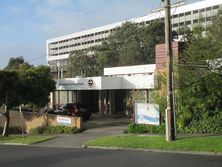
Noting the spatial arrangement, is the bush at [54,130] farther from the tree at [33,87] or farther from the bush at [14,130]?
the bush at [14,130]

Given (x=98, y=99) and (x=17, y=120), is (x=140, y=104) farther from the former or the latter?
(x=98, y=99)

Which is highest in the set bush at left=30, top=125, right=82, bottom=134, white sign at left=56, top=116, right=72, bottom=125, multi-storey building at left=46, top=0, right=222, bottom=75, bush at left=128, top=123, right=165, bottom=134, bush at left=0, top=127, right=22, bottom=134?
multi-storey building at left=46, top=0, right=222, bottom=75

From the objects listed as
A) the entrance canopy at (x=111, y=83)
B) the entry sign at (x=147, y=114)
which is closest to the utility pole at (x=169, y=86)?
the entry sign at (x=147, y=114)

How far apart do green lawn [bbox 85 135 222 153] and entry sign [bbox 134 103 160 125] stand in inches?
150

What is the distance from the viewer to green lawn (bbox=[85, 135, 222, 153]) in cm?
2055

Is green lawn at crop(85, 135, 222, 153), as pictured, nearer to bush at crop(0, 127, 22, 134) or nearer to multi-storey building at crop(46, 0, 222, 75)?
bush at crop(0, 127, 22, 134)

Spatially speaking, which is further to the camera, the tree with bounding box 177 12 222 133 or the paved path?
the paved path

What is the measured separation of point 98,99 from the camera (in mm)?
51000

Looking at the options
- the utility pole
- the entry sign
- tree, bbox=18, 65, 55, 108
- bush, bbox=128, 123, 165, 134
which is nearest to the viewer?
the utility pole

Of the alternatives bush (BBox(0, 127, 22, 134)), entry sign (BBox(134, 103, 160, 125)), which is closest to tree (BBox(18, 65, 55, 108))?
bush (BBox(0, 127, 22, 134))

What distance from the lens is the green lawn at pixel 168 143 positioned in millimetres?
20547

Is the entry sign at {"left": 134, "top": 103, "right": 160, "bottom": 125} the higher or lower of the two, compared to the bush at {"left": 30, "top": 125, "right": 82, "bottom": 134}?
higher

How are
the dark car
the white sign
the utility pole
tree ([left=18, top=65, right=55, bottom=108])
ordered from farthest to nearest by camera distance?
the dark car < tree ([left=18, top=65, right=55, bottom=108]) < the white sign < the utility pole

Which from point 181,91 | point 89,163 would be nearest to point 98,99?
point 181,91
